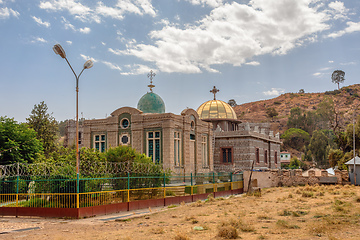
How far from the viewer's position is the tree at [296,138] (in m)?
106

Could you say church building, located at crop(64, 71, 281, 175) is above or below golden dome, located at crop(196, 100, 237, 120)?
below

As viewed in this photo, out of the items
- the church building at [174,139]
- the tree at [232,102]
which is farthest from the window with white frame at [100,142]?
the tree at [232,102]

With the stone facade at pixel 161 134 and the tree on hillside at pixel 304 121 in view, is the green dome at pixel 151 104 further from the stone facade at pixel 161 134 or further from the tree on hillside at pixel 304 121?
the tree on hillside at pixel 304 121

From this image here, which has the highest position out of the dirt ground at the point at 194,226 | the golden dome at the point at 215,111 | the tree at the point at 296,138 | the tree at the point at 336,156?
the golden dome at the point at 215,111

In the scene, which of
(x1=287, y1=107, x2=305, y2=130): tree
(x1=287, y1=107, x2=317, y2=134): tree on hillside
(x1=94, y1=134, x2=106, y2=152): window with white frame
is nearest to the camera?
(x1=94, y1=134, x2=106, y2=152): window with white frame

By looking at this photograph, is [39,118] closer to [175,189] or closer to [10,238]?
[175,189]

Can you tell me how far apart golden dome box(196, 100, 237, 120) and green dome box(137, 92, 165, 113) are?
1234 centimetres

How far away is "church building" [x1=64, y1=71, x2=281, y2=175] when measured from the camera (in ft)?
121

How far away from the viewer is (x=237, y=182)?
3522 cm

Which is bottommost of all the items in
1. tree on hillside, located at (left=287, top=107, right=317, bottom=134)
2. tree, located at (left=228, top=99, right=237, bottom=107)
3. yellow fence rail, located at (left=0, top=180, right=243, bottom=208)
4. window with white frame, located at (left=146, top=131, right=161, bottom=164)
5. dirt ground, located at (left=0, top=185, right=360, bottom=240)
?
dirt ground, located at (left=0, top=185, right=360, bottom=240)

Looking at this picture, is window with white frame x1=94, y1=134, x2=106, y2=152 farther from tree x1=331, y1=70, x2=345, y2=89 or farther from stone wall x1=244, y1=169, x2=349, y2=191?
tree x1=331, y1=70, x2=345, y2=89

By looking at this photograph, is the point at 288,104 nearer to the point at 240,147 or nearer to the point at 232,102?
the point at 232,102

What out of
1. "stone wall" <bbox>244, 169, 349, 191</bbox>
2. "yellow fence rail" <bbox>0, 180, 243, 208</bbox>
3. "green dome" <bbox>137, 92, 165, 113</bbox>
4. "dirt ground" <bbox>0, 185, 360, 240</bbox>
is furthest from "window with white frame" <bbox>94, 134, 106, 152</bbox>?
"dirt ground" <bbox>0, 185, 360, 240</bbox>

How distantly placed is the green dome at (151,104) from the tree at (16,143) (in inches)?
533
